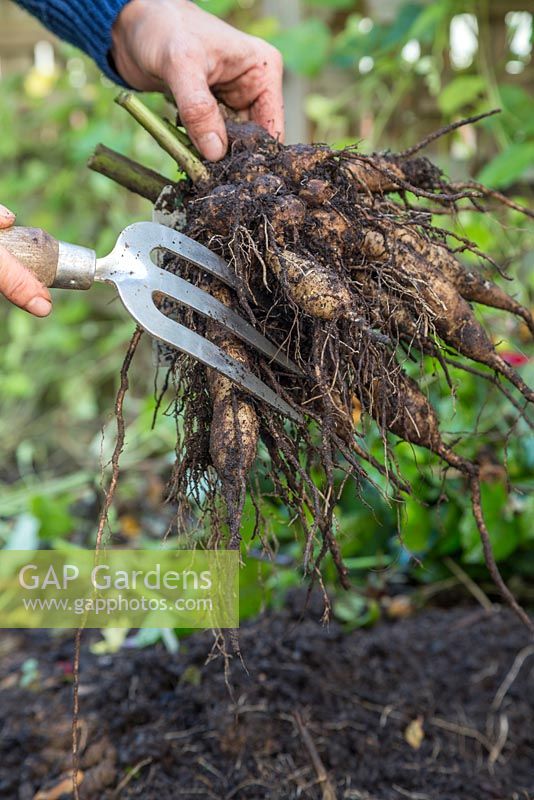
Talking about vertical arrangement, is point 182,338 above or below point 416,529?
below

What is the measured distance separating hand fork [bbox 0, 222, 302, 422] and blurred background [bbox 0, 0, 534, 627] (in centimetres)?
29

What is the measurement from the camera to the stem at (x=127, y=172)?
42.8 inches

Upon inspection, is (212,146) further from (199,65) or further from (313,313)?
(313,313)

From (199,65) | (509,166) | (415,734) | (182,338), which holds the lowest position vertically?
(415,734)

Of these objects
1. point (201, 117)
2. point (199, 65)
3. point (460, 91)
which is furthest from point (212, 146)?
point (460, 91)

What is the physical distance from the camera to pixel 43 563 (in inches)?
73.5

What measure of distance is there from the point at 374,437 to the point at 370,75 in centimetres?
159

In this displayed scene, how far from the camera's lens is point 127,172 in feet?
3.61

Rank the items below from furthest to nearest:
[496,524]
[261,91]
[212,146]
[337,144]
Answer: [337,144], [496,524], [261,91], [212,146]

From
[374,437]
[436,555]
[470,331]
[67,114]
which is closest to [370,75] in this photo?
[67,114]

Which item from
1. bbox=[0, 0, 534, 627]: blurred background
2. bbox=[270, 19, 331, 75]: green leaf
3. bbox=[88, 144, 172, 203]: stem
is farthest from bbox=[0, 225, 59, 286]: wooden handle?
bbox=[270, 19, 331, 75]: green leaf

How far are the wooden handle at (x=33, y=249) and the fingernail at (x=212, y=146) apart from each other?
0.29 metres

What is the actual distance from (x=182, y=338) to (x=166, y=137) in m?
0.35

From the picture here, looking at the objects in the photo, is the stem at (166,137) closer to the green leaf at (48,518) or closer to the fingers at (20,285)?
the fingers at (20,285)
